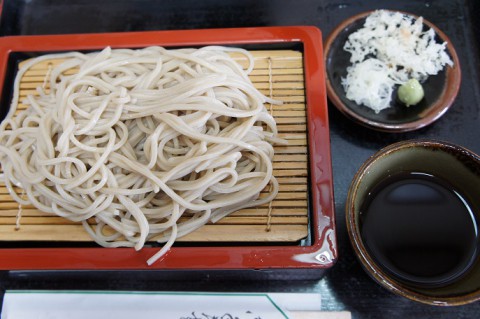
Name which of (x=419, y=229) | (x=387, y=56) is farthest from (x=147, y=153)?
(x=387, y=56)

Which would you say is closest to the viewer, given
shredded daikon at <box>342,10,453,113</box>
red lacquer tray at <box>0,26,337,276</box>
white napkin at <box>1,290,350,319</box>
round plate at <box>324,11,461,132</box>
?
red lacquer tray at <box>0,26,337,276</box>

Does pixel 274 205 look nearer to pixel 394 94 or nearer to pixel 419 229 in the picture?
pixel 419 229

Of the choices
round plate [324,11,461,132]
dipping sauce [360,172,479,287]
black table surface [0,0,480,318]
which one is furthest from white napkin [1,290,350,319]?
round plate [324,11,461,132]

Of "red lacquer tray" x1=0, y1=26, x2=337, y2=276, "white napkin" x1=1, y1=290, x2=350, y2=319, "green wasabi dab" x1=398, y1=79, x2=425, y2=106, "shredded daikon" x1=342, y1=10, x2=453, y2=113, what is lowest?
"white napkin" x1=1, y1=290, x2=350, y2=319

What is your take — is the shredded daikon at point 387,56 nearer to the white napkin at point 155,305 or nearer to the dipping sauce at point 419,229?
the dipping sauce at point 419,229

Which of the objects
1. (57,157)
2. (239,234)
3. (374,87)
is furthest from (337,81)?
(57,157)

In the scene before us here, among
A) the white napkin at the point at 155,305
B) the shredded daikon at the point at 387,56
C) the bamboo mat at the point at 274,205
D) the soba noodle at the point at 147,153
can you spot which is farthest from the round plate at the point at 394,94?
the white napkin at the point at 155,305

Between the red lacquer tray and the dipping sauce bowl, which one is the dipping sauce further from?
the red lacquer tray
